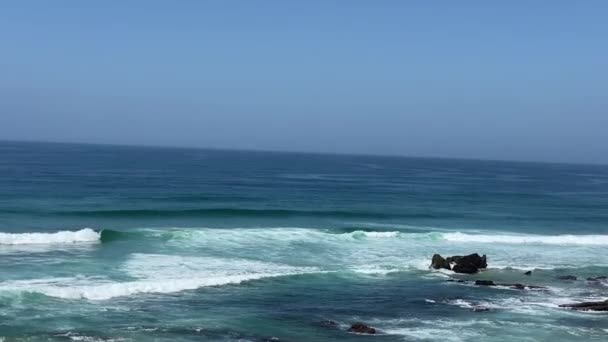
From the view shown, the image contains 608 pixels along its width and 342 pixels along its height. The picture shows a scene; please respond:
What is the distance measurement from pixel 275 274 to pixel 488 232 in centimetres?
2407

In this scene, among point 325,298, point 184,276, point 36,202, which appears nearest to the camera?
point 325,298

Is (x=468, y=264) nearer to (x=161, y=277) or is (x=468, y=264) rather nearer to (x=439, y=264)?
(x=439, y=264)

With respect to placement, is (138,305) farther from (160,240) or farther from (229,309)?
(160,240)

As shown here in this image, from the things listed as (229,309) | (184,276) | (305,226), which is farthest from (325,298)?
(305,226)

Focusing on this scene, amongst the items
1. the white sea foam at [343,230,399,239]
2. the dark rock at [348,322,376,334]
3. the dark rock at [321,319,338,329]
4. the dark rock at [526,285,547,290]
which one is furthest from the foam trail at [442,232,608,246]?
the dark rock at [348,322,376,334]

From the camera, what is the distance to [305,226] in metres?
50.3

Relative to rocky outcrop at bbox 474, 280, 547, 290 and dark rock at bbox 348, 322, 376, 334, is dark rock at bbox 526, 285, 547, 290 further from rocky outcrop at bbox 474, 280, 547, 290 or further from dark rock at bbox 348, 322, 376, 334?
dark rock at bbox 348, 322, 376, 334

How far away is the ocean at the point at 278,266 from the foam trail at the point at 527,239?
0.50 feet

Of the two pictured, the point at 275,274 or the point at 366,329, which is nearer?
the point at 366,329

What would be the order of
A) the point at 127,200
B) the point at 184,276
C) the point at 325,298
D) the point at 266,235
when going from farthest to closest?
1. the point at 127,200
2. the point at 266,235
3. the point at 184,276
4. the point at 325,298

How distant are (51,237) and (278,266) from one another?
14163 millimetres

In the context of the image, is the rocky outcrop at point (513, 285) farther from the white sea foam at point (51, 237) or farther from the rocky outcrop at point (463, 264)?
the white sea foam at point (51, 237)

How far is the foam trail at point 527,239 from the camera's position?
152 ft

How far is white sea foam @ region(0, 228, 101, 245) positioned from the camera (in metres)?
38.2
